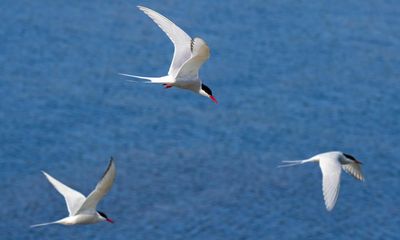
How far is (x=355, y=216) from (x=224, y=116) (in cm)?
284

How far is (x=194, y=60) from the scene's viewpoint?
10.4 meters

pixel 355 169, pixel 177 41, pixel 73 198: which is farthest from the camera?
pixel 355 169

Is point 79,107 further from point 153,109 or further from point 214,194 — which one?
point 214,194

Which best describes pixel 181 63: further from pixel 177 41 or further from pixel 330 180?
pixel 330 180

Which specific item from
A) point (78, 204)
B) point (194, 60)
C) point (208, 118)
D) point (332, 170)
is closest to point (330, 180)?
point (332, 170)

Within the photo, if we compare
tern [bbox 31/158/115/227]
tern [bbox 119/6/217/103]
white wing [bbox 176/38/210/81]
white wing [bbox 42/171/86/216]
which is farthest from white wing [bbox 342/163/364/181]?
white wing [bbox 42/171/86/216]

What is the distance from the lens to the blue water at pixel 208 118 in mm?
12312

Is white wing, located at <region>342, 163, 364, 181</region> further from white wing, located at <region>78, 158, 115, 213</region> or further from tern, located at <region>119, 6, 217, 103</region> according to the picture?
white wing, located at <region>78, 158, 115, 213</region>

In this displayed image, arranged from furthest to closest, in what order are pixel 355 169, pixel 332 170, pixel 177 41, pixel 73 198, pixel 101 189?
pixel 355 169, pixel 177 41, pixel 332 170, pixel 73 198, pixel 101 189

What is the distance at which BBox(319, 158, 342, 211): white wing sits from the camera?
34.1 feet

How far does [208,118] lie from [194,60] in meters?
4.29

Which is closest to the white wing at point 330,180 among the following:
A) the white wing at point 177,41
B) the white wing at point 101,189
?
the white wing at point 177,41

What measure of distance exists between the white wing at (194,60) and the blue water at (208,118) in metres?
1.96

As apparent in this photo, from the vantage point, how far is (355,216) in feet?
41.0
